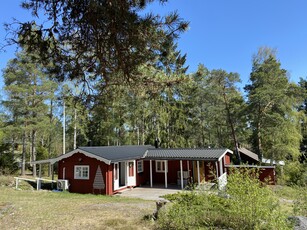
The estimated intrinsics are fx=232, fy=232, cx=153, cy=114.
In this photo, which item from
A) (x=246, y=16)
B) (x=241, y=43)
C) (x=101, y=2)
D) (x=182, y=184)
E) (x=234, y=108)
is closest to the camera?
(x=101, y=2)

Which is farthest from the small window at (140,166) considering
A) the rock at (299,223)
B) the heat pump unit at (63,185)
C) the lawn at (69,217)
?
the rock at (299,223)

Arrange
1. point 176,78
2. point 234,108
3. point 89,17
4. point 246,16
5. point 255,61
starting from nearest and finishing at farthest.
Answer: point 89,17
point 176,78
point 246,16
point 255,61
point 234,108

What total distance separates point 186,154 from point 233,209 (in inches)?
436

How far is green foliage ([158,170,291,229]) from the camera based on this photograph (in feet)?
14.5

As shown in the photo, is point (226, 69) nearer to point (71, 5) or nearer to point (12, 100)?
point (12, 100)

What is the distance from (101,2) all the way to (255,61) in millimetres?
21010

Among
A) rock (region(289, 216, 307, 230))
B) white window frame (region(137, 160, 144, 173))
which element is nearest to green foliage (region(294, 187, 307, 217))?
rock (region(289, 216, 307, 230))

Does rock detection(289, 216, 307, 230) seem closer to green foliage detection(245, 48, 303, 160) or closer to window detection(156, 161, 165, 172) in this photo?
window detection(156, 161, 165, 172)

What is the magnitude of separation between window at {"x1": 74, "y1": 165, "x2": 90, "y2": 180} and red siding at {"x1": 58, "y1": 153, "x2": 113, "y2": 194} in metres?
0.18

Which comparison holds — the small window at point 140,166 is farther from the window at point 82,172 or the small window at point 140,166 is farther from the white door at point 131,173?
the window at point 82,172

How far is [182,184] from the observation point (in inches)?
592

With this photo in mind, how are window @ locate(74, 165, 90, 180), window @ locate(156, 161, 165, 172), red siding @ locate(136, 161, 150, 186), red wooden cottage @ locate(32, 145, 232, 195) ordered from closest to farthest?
red wooden cottage @ locate(32, 145, 232, 195), window @ locate(74, 165, 90, 180), red siding @ locate(136, 161, 150, 186), window @ locate(156, 161, 165, 172)

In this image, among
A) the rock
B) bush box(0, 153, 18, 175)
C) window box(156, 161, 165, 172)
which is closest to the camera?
the rock

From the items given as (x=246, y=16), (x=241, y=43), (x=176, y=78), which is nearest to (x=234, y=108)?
(x=241, y=43)
